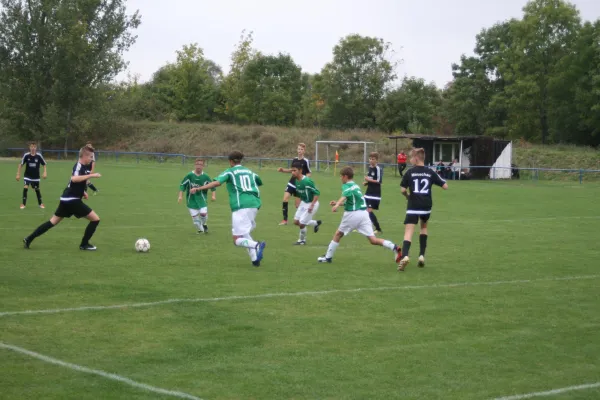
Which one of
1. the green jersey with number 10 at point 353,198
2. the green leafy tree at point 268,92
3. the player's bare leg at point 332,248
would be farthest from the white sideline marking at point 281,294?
the green leafy tree at point 268,92

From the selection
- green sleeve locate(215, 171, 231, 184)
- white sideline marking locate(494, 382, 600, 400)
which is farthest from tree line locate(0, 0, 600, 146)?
white sideline marking locate(494, 382, 600, 400)

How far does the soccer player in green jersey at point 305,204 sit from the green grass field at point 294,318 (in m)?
0.39

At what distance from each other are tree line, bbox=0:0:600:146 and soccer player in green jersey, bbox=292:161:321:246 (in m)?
50.3

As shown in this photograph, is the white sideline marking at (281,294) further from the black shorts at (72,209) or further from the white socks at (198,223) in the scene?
the white socks at (198,223)

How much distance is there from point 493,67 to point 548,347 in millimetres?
72320

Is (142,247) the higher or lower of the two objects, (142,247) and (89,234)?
the lower

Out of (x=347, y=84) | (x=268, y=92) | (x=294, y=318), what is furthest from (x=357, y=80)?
(x=294, y=318)

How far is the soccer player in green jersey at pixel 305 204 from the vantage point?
15.7 meters

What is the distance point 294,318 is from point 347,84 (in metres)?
73.5

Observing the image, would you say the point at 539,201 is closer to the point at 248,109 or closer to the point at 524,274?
the point at 524,274

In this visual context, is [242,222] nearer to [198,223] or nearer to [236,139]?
[198,223]

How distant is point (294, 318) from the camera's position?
8.64 m

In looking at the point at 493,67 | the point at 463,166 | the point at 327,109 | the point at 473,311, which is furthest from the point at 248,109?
the point at 473,311

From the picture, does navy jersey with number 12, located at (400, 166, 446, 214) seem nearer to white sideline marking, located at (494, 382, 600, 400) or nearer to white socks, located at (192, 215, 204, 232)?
white socks, located at (192, 215, 204, 232)
